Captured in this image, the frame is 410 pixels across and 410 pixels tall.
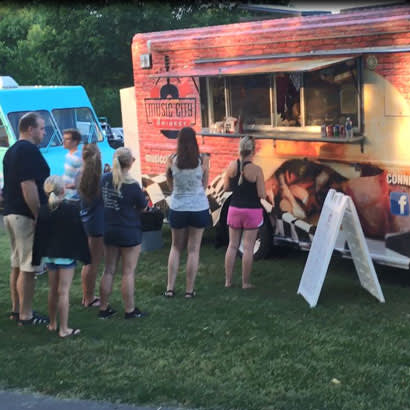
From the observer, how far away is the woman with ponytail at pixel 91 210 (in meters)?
5.91

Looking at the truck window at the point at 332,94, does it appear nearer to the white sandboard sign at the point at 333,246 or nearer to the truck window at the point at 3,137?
the white sandboard sign at the point at 333,246

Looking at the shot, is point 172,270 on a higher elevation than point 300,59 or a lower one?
lower

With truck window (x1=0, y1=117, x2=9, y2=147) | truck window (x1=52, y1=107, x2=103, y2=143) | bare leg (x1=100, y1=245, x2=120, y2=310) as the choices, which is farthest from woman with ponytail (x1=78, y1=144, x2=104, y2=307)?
truck window (x1=52, y1=107, x2=103, y2=143)

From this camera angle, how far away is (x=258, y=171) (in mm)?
6488

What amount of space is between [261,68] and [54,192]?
2727 millimetres

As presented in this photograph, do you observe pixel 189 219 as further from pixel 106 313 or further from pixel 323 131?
pixel 323 131

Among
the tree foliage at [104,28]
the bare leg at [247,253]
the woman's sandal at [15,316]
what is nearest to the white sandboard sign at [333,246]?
the bare leg at [247,253]

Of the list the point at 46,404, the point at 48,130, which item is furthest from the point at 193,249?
the point at 48,130

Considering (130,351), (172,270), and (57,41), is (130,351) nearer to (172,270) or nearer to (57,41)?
(172,270)

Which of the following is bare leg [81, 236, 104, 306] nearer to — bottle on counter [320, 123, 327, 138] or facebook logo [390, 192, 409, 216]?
bottle on counter [320, 123, 327, 138]

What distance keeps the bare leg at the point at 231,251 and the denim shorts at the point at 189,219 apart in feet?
1.54

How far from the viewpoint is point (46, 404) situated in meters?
4.33

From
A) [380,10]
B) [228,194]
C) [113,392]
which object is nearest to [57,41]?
[228,194]

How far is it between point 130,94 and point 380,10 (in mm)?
3856
